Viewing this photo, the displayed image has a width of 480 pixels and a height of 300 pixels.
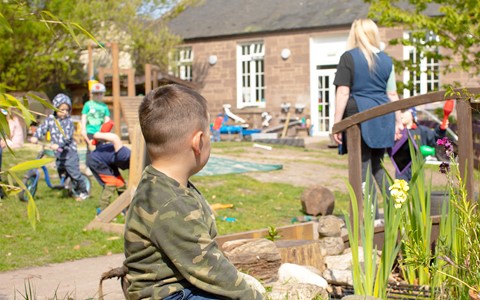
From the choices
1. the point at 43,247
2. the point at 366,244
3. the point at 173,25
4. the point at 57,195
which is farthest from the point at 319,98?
the point at 366,244

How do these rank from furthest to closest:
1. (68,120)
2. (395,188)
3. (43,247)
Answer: (68,120) < (43,247) < (395,188)

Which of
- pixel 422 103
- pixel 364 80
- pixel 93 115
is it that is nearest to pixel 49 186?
pixel 93 115

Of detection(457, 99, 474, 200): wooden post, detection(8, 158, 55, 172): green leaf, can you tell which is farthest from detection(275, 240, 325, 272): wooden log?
detection(8, 158, 55, 172): green leaf

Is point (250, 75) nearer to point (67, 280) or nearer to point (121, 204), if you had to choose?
point (121, 204)

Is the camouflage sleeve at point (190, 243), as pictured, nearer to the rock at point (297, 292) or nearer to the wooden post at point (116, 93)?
the rock at point (297, 292)

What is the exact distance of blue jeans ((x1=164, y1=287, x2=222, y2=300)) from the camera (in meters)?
2.89

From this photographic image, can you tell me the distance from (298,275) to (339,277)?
12.1 inches

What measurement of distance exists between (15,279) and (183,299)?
120 inches

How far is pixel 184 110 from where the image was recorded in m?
2.93

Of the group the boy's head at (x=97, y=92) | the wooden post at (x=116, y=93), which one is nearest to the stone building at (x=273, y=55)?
the wooden post at (x=116, y=93)

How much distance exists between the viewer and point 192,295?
2908 mm

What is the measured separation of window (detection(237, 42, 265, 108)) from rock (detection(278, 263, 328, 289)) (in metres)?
28.6

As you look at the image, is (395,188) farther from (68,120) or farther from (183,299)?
(68,120)

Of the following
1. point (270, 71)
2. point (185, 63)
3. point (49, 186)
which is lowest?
point (49, 186)
